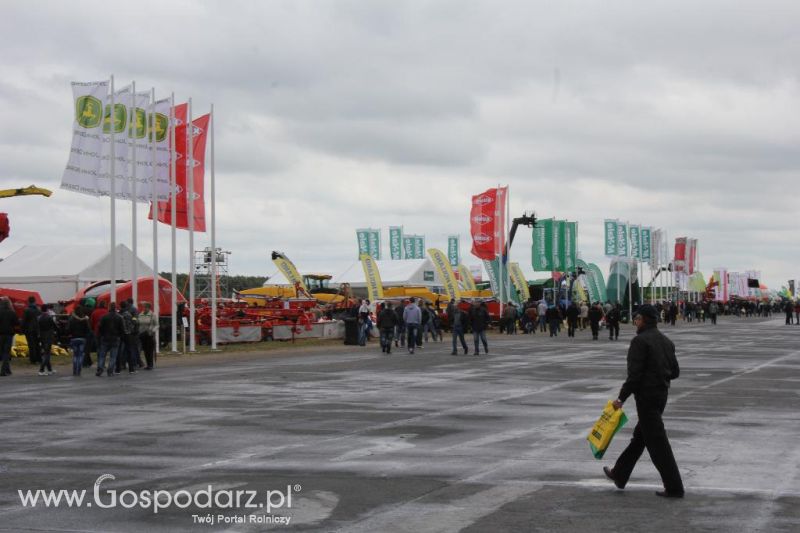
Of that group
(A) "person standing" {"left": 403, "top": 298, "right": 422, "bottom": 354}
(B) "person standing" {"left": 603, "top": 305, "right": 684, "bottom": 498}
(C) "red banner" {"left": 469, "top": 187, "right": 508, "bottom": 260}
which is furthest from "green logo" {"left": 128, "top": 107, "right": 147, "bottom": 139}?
(B) "person standing" {"left": 603, "top": 305, "right": 684, "bottom": 498}

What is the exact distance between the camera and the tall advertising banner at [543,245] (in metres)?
62.3

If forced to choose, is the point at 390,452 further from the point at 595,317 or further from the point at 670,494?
the point at 595,317

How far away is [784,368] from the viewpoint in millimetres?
26984

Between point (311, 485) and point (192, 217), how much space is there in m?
26.1

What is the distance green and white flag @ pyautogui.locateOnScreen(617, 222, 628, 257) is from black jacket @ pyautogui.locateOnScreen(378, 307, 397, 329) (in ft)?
130

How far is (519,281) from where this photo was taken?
7025 centimetres

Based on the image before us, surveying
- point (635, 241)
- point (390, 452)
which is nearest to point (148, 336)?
point (390, 452)

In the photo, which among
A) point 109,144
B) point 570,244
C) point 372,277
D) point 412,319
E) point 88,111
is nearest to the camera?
point 88,111

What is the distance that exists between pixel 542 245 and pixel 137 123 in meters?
33.7

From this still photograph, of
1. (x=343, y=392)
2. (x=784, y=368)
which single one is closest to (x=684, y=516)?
(x=343, y=392)

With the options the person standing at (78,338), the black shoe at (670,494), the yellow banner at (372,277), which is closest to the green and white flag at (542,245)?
the yellow banner at (372,277)

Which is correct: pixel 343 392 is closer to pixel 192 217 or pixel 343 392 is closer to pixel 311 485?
pixel 311 485

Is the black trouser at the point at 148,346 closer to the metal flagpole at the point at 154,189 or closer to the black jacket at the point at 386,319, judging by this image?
the metal flagpole at the point at 154,189

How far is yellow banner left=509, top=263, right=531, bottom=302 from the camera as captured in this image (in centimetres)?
6950
